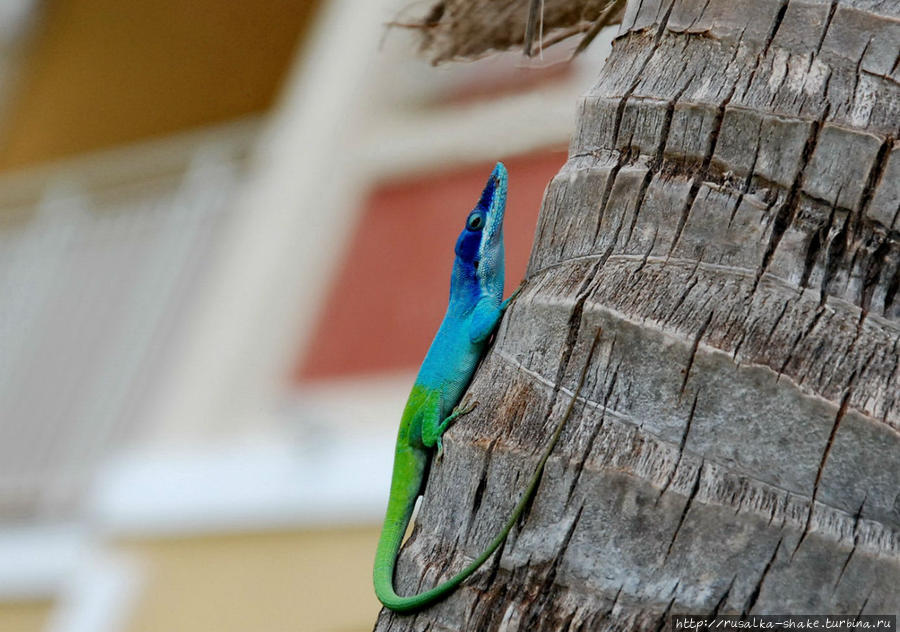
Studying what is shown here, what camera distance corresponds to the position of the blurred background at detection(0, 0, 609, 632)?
20.7 feet

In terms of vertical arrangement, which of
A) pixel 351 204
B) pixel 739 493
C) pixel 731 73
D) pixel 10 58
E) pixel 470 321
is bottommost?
pixel 10 58

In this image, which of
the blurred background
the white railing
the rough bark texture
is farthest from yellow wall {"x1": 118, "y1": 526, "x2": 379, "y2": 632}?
the rough bark texture

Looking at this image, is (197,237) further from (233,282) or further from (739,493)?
(739,493)

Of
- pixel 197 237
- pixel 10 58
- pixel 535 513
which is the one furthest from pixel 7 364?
pixel 535 513

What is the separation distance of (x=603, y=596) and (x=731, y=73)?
95cm

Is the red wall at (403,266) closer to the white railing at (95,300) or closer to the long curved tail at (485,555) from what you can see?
the white railing at (95,300)

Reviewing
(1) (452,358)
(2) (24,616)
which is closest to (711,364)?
(1) (452,358)

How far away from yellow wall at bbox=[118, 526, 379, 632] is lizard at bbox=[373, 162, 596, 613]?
8.94 feet

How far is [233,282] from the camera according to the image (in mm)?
7258

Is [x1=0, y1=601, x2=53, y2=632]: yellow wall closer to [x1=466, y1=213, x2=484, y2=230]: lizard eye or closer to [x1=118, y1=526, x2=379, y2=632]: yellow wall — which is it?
[x1=118, y1=526, x2=379, y2=632]: yellow wall

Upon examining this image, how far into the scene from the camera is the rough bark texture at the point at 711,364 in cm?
180

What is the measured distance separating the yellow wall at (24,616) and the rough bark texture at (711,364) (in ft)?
19.8

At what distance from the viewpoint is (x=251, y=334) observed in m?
7.07

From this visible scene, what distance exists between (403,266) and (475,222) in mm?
3304
